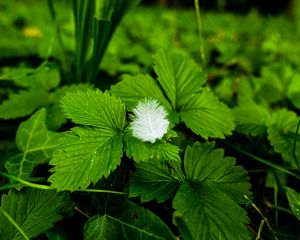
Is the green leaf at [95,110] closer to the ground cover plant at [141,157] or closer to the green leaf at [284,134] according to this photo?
the ground cover plant at [141,157]

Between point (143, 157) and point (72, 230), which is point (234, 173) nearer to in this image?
point (143, 157)

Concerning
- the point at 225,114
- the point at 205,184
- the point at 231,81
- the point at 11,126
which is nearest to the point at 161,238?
the point at 205,184

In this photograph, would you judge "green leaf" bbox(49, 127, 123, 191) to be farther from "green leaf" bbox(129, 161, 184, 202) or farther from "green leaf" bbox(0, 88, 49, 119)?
"green leaf" bbox(0, 88, 49, 119)

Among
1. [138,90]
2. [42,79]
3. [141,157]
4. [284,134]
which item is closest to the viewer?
[141,157]

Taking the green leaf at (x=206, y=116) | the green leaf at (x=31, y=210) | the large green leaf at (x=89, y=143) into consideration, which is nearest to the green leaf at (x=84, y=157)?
the large green leaf at (x=89, y=143)

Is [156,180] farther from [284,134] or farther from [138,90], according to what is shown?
[284,134]

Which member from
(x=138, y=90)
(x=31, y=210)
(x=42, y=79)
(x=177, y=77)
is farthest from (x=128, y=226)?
(x=42, y=79)

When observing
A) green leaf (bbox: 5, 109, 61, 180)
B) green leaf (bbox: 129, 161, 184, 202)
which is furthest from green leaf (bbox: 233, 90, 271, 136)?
green leaf (bbox: 5, 109, 61, 180)
